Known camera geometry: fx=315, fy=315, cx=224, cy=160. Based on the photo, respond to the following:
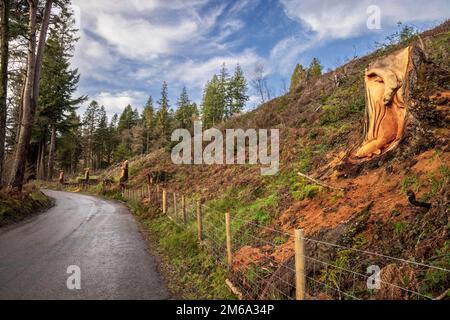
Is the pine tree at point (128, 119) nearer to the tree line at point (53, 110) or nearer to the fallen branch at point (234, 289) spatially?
the tree line at point (53, 110)

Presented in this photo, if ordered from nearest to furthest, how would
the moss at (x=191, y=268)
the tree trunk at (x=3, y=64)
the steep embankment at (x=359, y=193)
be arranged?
1. the steep embankment at (x=359, y=193)
2. the moss at (x=191, y=268)
3. the tree trunk at (x=3, y=64)

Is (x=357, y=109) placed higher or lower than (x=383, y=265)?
higher

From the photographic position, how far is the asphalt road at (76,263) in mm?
5770

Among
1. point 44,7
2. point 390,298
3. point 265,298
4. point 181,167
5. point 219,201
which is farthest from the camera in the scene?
point 181,167

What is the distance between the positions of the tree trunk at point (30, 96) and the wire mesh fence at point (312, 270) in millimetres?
12575

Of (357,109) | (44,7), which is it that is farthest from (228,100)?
(357,109)

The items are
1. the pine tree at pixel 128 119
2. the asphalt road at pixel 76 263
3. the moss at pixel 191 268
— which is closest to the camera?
the asphalt road at pixel 76 263

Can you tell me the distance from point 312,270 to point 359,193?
8.64 ft

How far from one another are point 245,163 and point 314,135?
4.21 metres

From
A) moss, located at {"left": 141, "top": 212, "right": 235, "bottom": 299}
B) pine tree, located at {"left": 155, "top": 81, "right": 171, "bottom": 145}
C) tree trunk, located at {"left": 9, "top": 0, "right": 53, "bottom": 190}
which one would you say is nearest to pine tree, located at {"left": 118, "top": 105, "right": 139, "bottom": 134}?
pine tree, located at {"left": 155, "top": 81, "right": 171, "bottom": 145}

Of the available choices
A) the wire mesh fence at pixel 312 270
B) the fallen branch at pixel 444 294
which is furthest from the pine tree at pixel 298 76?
the fallen branch at pixel 444 294

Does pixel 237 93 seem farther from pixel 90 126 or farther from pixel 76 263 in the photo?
pixel 76 263

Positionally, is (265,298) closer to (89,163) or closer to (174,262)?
(174,262)

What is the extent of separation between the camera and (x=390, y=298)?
391 centimetres
